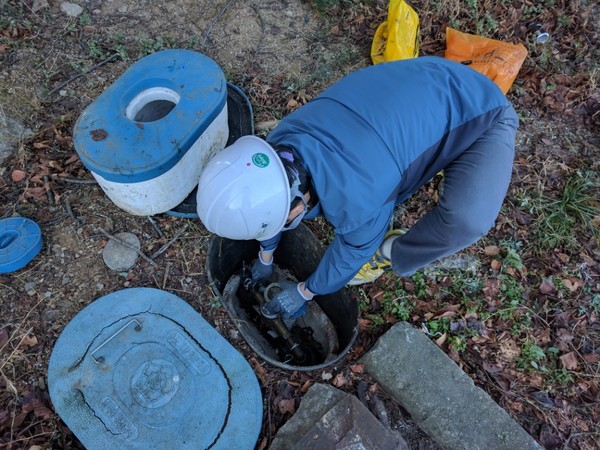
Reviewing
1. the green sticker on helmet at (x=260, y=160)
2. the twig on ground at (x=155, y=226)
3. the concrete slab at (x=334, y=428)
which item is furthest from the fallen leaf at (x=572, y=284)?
the twig on ground at (x=155, y=226)

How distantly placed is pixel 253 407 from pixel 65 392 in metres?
1.10

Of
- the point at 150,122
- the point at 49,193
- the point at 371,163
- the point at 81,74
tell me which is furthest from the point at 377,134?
the point at 81,74

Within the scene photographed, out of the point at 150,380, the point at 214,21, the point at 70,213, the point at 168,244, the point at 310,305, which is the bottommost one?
the point at 310,305

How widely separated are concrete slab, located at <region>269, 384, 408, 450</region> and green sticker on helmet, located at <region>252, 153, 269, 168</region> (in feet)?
4.71

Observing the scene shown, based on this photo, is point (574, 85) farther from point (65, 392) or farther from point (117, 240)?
point (65, 392)

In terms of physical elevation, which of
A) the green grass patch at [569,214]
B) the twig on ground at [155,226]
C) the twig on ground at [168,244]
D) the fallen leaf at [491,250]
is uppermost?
the twig on ground at [155,226]

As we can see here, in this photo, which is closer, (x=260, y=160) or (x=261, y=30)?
(x=260, y=160)

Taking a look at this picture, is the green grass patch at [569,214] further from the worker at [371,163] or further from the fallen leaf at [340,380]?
the fallen leaf at [340,380]

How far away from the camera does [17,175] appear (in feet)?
10.1

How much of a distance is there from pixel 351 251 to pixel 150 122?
150 centimetres

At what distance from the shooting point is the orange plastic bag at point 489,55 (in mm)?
3699

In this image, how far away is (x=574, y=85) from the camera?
409 centimetres

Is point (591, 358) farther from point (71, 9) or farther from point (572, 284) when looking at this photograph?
point (71, 9)

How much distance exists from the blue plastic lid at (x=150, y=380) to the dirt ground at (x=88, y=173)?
12cm
